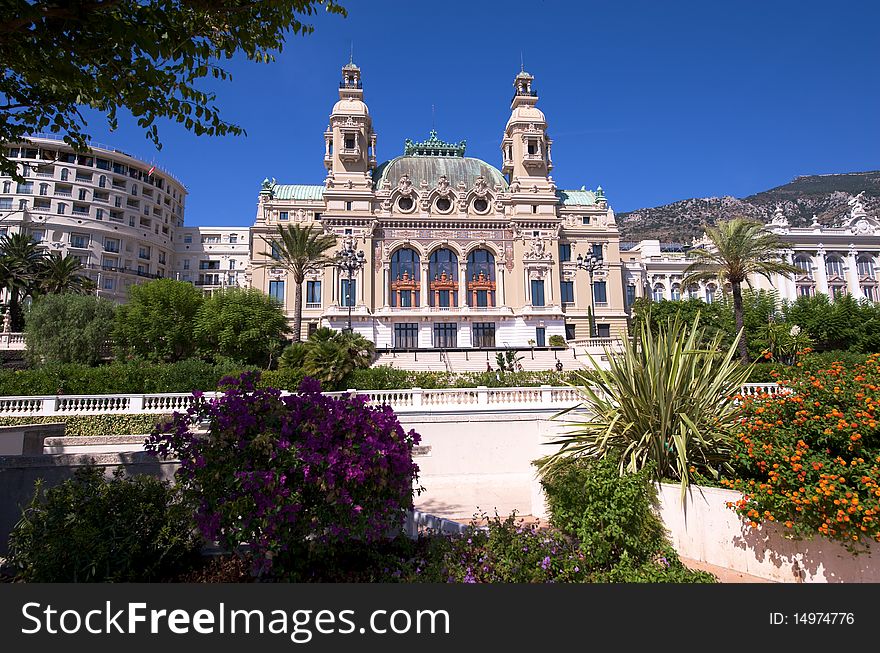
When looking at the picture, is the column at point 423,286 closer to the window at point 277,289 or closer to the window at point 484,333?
the window at point 484,333

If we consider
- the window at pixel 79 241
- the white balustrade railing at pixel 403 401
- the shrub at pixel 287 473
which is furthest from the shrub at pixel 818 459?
the window at pixel 79 241

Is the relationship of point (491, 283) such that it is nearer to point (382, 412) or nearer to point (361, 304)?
point (361, 304)

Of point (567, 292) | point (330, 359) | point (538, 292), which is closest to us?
point (330, 359)

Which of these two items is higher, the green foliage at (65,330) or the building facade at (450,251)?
the building facade at (450,251)

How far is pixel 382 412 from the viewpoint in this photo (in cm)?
701

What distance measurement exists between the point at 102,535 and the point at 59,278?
45.2 metres

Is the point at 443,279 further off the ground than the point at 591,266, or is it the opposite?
the point at 443,279

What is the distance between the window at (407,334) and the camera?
48.3 meters

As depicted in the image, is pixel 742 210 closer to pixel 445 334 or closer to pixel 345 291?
pixel 445 334

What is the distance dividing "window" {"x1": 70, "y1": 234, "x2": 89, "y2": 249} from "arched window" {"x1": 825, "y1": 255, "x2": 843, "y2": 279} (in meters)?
97.1

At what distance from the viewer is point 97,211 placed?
64.5 m

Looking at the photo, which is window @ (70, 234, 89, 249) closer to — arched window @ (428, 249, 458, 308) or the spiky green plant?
arched window @ (428, 249, 458, 308)

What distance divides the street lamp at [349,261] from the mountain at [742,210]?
130 metres

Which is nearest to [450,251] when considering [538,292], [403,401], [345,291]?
[538,292]
